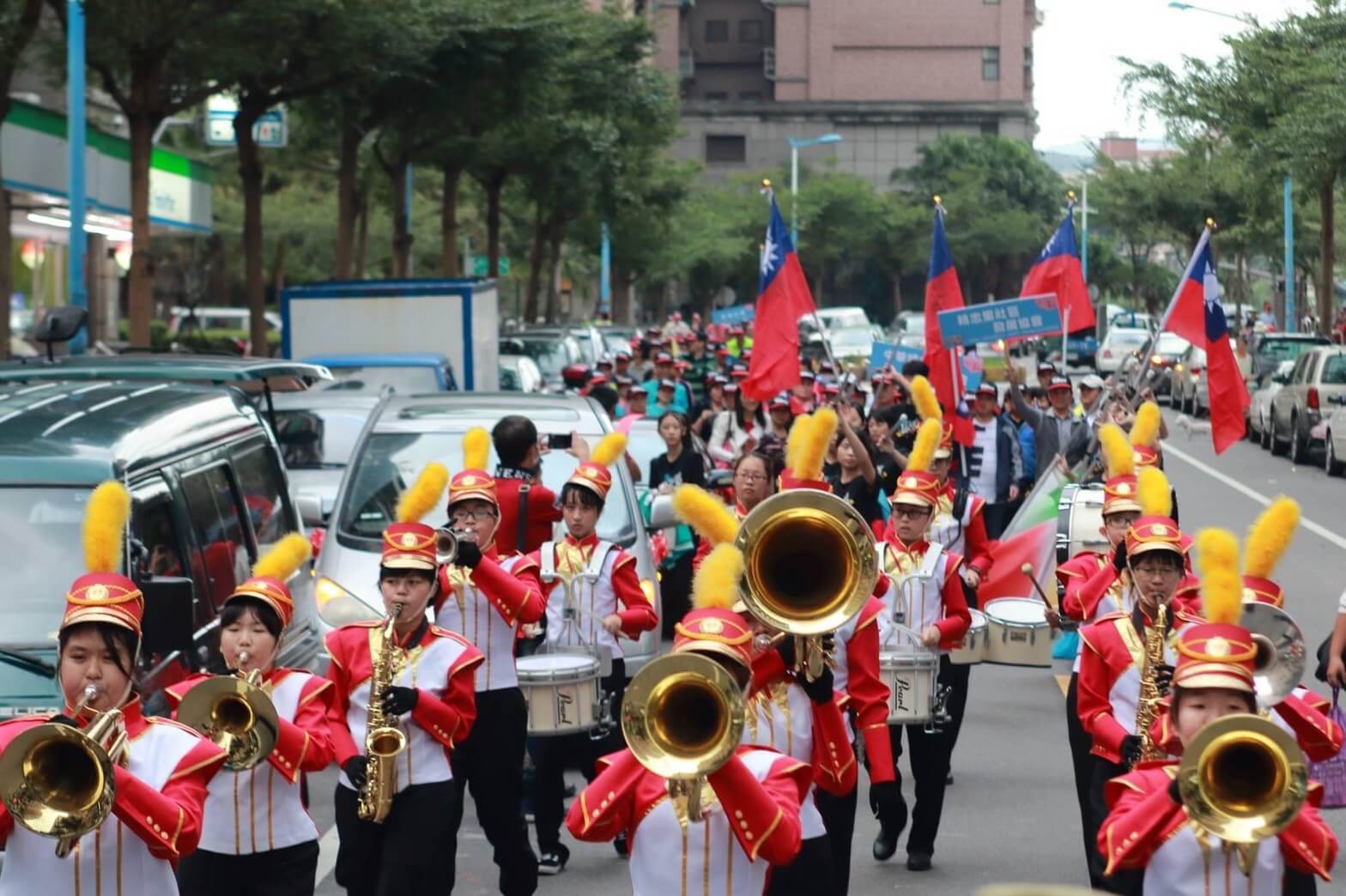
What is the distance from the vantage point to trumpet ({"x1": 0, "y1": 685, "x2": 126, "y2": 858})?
420 cm

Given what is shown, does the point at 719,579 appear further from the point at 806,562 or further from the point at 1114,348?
the point at 1114,348

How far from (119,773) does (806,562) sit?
1735mm

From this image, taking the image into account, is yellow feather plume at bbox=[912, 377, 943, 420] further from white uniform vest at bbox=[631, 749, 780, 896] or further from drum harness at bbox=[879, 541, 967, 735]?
white uniform vest at bbox=[631, 749, 780, 896]

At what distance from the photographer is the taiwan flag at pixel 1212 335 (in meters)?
13.5

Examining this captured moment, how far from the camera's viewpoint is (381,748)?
19.7ft

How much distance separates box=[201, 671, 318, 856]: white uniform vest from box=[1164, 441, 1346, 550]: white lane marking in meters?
11.2

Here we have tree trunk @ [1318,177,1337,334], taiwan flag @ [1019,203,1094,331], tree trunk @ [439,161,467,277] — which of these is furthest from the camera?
tree trunk @ [439,161,467,277]

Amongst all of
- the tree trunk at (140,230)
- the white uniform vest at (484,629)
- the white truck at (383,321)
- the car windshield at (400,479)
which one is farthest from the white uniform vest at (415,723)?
the tree trunk at (140,230)

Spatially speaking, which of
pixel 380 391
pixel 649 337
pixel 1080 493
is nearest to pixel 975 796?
pixel 1080 493

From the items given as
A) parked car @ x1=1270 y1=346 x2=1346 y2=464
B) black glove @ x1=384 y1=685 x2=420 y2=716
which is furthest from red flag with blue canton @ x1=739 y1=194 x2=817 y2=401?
parked car @ x1=1270 y1=346 x2=1346 y2=464

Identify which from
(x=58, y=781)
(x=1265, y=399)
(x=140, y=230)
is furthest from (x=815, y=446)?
(x=1265, y=399)

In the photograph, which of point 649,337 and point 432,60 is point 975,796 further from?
point 649,337

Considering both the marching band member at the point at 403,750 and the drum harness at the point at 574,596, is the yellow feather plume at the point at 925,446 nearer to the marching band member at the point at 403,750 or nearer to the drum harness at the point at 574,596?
the drum harness at the point at 574,596

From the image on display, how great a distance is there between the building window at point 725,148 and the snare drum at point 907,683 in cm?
9631
